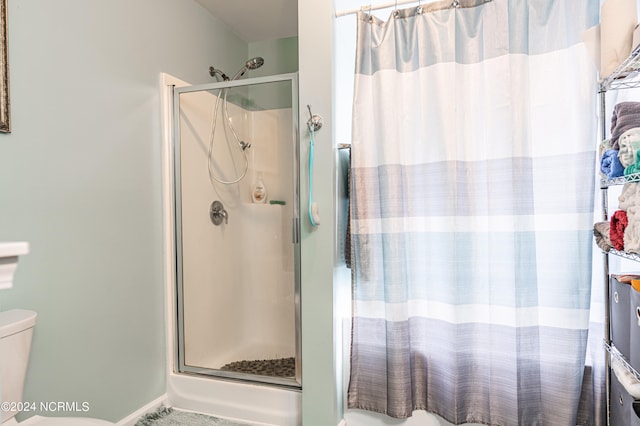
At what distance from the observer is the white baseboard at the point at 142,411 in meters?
1.86

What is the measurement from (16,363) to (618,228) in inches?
79.2

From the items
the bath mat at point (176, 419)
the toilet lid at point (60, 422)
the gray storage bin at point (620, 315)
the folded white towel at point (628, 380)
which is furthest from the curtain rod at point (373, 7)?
the bath mat at point (176, 419)

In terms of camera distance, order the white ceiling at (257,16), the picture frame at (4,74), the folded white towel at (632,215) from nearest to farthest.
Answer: the folded white towel at (632,215)
the picture frame at (4,74)
the white ceiling at (257,16)

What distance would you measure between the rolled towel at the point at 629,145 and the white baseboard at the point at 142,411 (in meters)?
2.28

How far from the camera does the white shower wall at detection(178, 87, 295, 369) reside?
202 cm

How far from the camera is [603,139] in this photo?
1.54 metres

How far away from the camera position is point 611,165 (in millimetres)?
1295

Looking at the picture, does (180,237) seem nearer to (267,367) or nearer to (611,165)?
(267,367)

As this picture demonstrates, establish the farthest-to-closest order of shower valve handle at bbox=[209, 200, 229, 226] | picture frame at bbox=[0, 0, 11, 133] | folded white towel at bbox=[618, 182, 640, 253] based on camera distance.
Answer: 1. shower valve handle at bbox=[209, 200, 229, 226]
2. picture frame at bbox=[0, 0, 11, 133]
3. folded white towel at bbox=[618, 182, 640, 253]

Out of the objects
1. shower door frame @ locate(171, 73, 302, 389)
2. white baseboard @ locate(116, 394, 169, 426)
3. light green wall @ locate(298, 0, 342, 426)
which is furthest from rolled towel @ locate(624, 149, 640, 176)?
white baseboard @ locate(116, 394, 169, 426)

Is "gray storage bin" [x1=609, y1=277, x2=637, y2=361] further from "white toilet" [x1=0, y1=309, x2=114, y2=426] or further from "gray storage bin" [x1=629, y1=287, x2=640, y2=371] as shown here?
"white toilet" [x1=0, y1=309, x2=114, y2=426]

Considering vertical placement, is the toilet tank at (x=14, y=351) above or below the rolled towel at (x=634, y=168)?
below

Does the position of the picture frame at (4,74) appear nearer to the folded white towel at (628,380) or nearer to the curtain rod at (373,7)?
the curtain rod at (373,7)

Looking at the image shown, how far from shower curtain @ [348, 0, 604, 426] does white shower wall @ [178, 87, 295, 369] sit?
1.31ft
